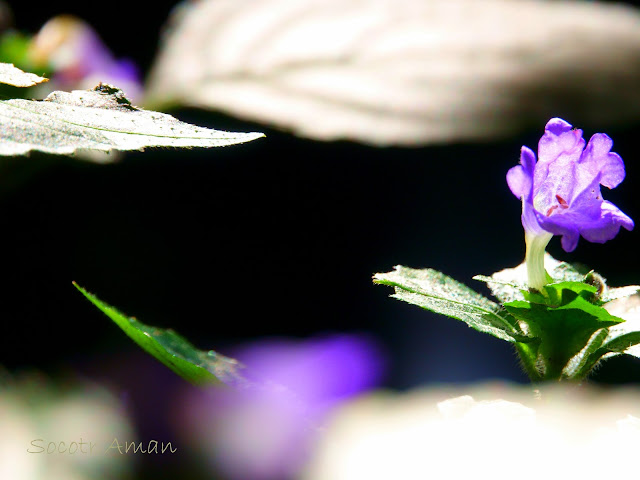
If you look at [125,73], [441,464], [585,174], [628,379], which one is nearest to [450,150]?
[628,379]

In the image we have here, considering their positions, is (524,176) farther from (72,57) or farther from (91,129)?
(72,57)

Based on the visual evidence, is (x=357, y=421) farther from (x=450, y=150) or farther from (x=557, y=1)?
(x=557, y=1)

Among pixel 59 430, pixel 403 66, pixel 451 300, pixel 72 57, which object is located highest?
pixel 403 66

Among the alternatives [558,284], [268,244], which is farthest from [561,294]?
[268,244]

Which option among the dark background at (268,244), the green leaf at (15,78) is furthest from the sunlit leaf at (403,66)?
the green leaf at (15,78)

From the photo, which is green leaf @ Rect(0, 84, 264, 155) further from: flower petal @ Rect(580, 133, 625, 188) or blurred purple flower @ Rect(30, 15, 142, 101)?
blurred purple flower @ Rect(30, 15, 142, 101)

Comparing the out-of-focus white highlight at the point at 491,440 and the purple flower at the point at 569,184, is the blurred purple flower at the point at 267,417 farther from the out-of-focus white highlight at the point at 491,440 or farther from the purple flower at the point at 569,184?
the purple flower at the point at 569,184
